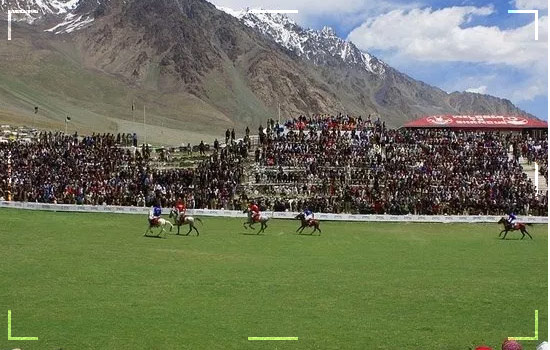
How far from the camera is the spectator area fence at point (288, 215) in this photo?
1532 inches

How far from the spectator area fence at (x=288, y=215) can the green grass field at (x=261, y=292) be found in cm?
983

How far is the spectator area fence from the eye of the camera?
3891 centimetres

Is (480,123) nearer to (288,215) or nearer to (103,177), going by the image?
(288,215)

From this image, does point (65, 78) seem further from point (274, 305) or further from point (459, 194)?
point (274, 305)

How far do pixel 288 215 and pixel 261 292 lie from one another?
2467 centimetres

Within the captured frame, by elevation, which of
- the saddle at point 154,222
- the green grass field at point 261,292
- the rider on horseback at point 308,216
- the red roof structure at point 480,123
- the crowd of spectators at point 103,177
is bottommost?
the green grass field at point 261,292

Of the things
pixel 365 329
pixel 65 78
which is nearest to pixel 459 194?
pixel 365 329

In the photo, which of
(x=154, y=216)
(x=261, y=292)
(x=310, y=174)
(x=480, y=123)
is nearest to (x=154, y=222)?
(x=154, y=216)

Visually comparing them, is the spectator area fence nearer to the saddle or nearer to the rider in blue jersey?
the rider in blue jersey

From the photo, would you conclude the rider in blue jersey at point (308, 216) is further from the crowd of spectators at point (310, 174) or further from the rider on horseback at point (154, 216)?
the crowd of spectators at point (310, 174)

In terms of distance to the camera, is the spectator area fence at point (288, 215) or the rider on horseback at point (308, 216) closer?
the rider on horseback at point (308, 216)

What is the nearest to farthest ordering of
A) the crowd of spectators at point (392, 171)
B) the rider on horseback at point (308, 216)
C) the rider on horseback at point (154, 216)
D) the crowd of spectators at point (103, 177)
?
1. the rider on horseback at point (154, 216)
2. the rider on horseback at point (308, 216)
3. the crowd of spectators at point (103, 177)
4. the crowd of spectators at point (392, 171)

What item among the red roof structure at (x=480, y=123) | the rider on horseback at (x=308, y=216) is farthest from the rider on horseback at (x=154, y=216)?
the red roof structure at (x=480, y=123)

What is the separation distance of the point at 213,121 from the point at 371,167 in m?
138
